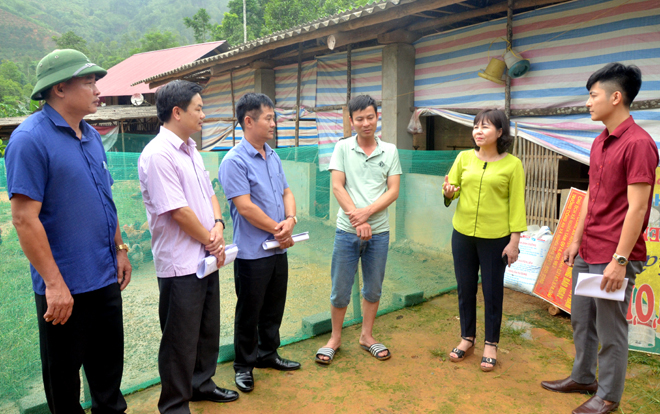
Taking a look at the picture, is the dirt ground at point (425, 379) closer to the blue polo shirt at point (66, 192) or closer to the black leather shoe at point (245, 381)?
the black leather shoe at point (245, 381)

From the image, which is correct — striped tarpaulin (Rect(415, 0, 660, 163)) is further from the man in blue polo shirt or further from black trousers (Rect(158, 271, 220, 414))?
the man in blue polo shirt

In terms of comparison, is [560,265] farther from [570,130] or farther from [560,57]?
[560,57]

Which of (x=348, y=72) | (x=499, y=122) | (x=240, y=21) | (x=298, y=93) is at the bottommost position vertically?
(x=499, y=122)

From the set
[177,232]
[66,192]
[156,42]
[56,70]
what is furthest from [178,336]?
[156,42]

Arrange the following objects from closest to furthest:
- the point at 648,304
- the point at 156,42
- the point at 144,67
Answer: the point at 648,304 < the point at 144,67 < the point at 156,42

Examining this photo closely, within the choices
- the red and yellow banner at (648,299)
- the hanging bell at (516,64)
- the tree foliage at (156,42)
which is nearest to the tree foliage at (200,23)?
the tree foliage at (156,42)

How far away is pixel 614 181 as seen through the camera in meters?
2.36

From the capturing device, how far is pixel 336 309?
3.20m

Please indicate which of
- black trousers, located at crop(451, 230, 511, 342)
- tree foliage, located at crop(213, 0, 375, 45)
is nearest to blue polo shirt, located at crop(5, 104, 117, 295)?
black trousers, located at crop(451, 230, 511, 342)

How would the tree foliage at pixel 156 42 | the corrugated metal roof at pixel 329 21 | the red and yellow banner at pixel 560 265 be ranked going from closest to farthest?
1. the red and yellow banner at pixel 560 265
2. the corrugated metal roof at pixel 329 21
3. the tree foliage at pixel 156 42

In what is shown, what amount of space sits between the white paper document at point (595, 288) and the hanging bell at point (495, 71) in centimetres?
331

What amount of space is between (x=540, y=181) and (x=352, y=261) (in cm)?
287

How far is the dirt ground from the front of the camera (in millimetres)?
2598

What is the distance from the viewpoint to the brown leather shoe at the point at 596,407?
8.04 ft
